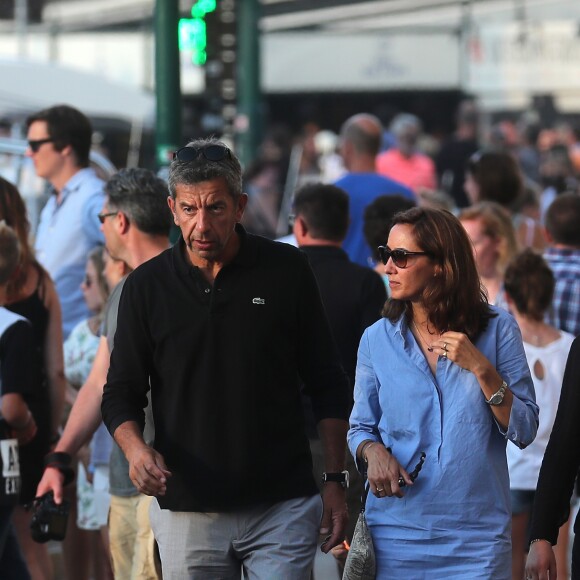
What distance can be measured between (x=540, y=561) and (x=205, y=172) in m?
1.55

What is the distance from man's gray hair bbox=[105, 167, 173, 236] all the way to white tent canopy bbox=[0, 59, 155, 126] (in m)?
12.5

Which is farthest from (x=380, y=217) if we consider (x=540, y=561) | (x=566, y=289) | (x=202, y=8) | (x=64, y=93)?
(x=64, y=93)

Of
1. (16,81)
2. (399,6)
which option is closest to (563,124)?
(399,6)

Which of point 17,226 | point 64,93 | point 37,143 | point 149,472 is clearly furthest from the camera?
point 64,93

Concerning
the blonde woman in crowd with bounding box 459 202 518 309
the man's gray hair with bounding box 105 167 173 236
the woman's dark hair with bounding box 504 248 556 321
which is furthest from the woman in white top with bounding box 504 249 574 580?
the man's gray hair with bounding box 105 167 173 236

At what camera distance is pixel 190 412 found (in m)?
4.61

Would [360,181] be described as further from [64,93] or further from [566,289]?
[64,93]

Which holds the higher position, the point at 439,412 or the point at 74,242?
the point at 74,242

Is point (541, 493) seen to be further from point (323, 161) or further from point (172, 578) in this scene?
point (323, 161)

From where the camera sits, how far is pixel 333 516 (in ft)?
15.5

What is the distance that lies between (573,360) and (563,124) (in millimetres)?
21366

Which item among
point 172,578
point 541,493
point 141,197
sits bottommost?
point 172,578

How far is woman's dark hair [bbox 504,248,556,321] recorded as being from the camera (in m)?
7.19

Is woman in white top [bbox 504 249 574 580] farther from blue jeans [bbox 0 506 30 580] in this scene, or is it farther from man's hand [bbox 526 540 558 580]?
man's hand [bbox 526 540 558 580]
